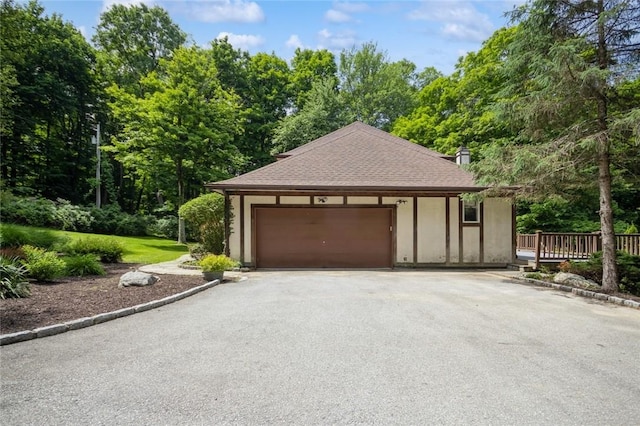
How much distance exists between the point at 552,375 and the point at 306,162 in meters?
11.8

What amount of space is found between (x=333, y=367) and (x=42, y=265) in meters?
7.87

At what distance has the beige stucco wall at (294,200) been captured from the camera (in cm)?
1348

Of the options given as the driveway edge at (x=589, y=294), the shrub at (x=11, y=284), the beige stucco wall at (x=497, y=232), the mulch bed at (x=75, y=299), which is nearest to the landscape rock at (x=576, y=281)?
the driveway edge at (x=589, y=294)

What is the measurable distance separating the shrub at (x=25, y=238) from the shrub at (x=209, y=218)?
13.8ft

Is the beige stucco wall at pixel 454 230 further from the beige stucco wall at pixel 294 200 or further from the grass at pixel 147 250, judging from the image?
the grass at pixel 147 250

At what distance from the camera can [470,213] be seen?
1385cm

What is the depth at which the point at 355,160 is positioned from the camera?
15.1 meters

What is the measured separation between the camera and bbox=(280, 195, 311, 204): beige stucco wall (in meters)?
13.5

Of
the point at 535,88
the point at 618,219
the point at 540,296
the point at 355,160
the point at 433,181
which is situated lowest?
the point at 540,296

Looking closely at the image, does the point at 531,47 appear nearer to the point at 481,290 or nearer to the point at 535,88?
the point at 535,88

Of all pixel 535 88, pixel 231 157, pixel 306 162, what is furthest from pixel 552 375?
pixel 231 157

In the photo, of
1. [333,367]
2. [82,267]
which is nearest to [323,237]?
[82,267]

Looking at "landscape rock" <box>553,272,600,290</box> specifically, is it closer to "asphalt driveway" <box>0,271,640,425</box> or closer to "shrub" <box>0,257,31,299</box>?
"asphalt driveway" <box>0,271,640,425</box>

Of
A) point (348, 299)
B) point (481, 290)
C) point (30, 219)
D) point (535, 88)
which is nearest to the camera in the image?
point (348, 299)
